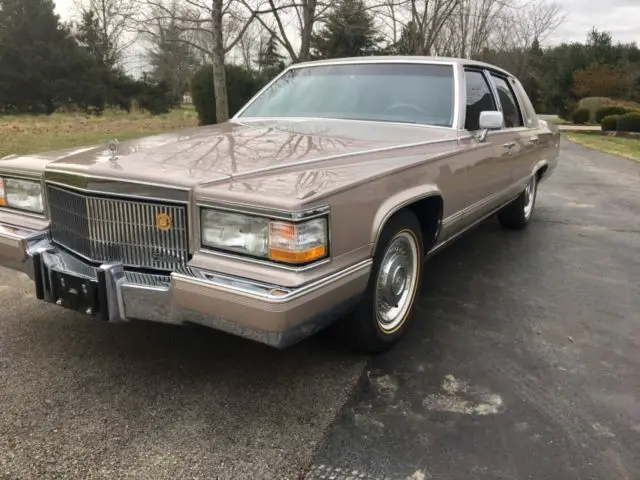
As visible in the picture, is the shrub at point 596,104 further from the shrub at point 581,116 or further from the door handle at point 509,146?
the door handle at point 509,146

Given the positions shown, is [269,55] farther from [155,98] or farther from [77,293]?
[77,293]

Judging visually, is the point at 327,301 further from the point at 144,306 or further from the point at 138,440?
the point at 138,440

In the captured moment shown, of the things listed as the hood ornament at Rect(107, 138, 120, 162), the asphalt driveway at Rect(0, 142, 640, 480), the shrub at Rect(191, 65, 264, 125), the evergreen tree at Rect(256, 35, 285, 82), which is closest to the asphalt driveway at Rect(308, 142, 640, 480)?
the asphalt driveway at Rect(0, 142, 640, 480)

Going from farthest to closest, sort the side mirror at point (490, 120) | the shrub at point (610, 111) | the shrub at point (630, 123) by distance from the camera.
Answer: the shrub at point (610, 111), the shrub at point (630, 123), the side mirror at point (490, 120)

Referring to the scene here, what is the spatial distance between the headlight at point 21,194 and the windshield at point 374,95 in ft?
6.09

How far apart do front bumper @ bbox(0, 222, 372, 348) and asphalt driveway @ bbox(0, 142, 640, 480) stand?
0.43 m

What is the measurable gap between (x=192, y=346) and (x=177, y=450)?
3.12 feet

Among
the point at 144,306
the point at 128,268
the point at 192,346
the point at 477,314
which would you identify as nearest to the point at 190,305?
the point at 144,306

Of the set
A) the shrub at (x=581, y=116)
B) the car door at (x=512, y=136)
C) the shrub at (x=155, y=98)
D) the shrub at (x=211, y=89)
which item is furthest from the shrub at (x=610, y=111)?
the car door at (x=512, y=136)

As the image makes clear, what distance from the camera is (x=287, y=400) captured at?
2773 mm

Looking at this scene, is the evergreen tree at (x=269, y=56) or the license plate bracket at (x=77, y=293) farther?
the evergreen tree at (x=269, y=56)

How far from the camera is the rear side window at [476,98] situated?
165 inches

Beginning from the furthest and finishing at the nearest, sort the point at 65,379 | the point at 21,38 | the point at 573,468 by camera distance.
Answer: the point at 21,38 → the point at 65,379 → the point at 573,468

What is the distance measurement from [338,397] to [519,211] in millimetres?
3983
